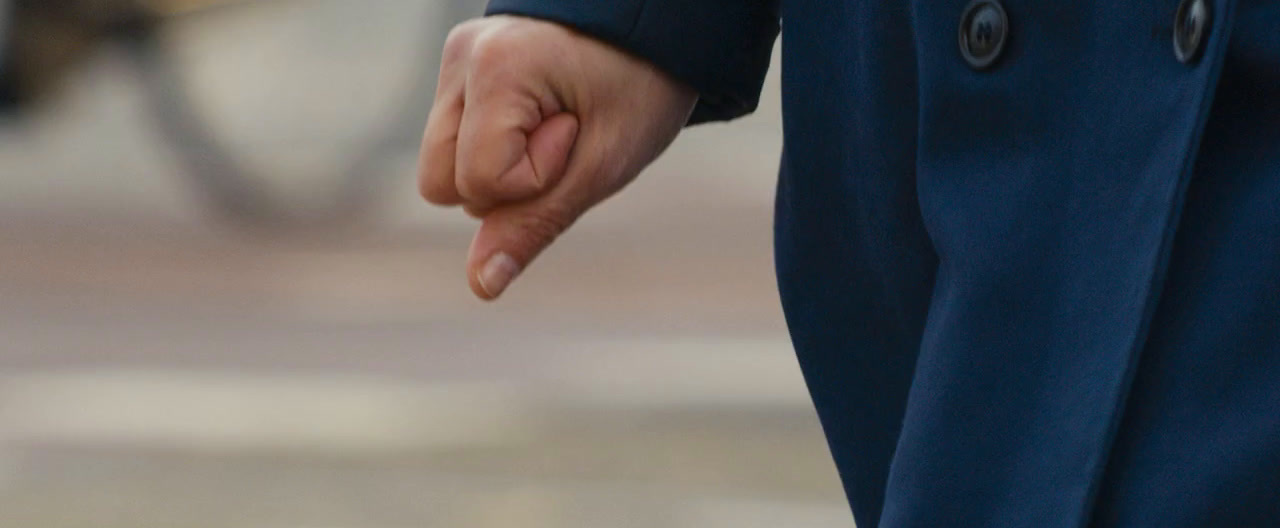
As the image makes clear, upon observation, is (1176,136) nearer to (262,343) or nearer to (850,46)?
(850,46)

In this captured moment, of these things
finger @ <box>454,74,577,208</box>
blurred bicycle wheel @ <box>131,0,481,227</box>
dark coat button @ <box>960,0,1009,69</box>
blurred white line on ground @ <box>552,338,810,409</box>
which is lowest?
dark coat button @ <box>960,0,1009,69</box>

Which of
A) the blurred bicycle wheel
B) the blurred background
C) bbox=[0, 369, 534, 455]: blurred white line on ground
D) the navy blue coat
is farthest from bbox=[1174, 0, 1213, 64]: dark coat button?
the blurred bicycle wheel

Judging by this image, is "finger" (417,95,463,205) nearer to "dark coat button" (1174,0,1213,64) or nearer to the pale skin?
the pale skin

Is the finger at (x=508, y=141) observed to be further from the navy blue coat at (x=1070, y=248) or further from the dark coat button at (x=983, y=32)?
the dark coat button at (x=983, y=32)

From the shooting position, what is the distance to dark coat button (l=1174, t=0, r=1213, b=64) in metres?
1.04

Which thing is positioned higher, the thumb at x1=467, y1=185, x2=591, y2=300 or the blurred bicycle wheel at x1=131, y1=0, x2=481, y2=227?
the blurred bicycle wheel at x1=131, y1=0, x2=481, y2=227

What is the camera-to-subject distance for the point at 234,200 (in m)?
7.48

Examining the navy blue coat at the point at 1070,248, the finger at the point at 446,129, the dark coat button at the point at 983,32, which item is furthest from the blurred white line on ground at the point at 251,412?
the dark coat button at the point at 983,32

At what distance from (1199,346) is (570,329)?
4.57 metres

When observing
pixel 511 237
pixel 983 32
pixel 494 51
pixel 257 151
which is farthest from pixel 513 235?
pixel 257 151

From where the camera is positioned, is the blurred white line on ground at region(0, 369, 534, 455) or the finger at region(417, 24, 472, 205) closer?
the finger at region(417, 24, 472, 205)

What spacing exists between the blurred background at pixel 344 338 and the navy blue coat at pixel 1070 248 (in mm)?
2721

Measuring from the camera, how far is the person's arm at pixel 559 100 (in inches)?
54.8

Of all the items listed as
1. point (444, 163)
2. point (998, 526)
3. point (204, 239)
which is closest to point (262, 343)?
point (204, 239)
